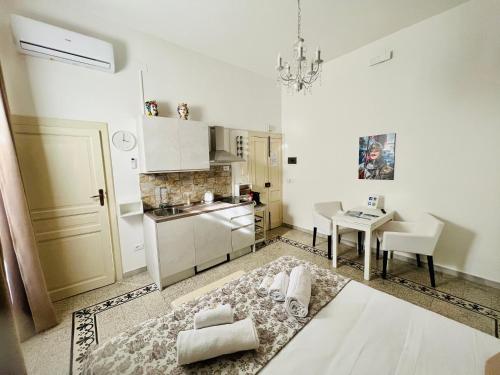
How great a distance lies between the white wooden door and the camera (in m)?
2.09

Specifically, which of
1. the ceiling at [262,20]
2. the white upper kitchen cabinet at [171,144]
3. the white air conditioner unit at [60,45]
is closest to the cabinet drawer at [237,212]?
the white upper kitchen cabinet at [171,144]

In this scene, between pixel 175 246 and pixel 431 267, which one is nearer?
pixel 431 267

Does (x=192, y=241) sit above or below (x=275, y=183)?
below

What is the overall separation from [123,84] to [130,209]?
1.63 metres

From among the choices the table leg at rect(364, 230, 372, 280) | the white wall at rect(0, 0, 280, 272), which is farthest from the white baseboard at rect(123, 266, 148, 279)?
the table leg at rect(364, 230, 372, 280)

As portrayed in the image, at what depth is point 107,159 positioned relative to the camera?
2.48 m

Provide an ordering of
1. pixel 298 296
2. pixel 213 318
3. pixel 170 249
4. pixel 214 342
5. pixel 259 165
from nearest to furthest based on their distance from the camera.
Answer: pixel 214 342, pixel 213 318, pixel 298 296, pixel 170 249, pixel 259 165

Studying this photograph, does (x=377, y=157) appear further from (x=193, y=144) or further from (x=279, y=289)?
(x=193, y=144)

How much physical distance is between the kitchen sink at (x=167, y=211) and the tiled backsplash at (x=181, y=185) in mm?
113

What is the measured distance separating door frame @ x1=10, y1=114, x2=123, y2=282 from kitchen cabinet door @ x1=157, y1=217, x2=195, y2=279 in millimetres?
707

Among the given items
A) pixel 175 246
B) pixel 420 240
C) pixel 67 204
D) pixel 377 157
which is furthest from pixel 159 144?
pixel 420 240

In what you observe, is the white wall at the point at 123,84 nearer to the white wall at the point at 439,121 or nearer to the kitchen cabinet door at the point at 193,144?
the kitchen cabinet door at the point at 193,144

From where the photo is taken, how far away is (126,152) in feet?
8.60

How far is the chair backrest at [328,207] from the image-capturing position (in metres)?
3.42
